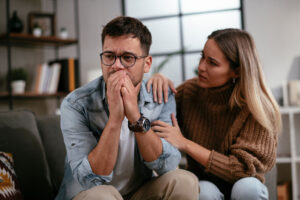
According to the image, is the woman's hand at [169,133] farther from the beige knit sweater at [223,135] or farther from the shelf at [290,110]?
the shelf at [290,110]

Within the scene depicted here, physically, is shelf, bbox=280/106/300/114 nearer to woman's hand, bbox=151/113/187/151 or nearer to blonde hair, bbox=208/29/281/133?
blonde hair, bbox=208/29/281/133

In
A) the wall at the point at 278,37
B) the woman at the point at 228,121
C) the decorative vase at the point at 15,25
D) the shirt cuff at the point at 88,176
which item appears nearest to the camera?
the shirt cuff at the point at 88,176

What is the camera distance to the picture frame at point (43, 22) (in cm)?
357

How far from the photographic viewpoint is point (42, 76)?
3469mm

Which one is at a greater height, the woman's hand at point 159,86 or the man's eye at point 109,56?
the man's eye at point 109,56

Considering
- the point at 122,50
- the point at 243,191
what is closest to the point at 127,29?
the point at 122,50

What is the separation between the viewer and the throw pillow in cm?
125

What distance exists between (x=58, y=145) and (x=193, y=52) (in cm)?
240

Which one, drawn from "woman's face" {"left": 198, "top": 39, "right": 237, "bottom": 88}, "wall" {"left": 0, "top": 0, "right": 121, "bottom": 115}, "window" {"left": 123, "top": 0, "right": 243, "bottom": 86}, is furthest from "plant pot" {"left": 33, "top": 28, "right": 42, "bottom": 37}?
"woman's face" {"left": 198, "top": 39, "right": 237, "bottom": 88}

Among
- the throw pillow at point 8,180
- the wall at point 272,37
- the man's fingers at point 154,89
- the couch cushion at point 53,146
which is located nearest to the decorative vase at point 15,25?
the wall at point 272,37

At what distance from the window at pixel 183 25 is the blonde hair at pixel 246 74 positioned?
208cm

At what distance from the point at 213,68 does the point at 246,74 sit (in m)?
0.15

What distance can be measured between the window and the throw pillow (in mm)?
2439

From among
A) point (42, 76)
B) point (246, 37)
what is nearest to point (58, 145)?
point (246, 37)
